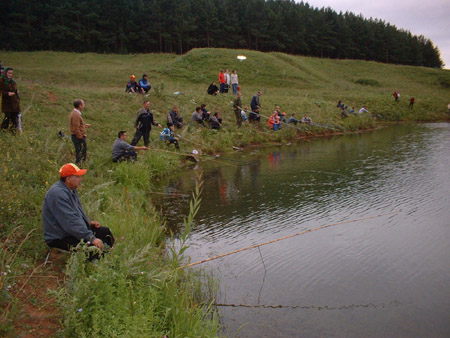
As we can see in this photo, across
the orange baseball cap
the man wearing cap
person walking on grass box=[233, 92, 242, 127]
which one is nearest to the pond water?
the man wearing cap

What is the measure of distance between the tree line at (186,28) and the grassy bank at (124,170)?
56.4 feet

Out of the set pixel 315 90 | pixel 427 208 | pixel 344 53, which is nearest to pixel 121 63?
pixel 315 90

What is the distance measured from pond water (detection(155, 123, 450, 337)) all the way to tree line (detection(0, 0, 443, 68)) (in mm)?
51302

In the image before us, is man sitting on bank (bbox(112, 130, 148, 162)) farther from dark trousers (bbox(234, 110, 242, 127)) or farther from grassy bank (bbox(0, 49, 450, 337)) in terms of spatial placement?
dark trousers (bbox(234, 110, 242, 127))

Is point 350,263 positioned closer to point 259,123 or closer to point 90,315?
point 90,315

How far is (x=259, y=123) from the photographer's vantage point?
73.5 feet

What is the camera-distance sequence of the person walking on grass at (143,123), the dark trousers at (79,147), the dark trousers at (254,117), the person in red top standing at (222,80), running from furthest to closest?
the person in red top standing at (222,80) → the dark trousers at (254,117) → the person walking on grass at (143,123) → the dark trousers at (79,147)

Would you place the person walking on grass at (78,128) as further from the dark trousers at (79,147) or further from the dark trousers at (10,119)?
the dark trousers at (10,119)

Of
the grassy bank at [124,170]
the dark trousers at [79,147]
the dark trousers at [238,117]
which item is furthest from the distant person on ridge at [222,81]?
the dark trousers at [79,147]

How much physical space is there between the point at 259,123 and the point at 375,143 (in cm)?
632

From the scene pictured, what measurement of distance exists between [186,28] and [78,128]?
55549 millimetres

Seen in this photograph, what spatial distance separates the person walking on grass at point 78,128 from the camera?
9656 millimetres

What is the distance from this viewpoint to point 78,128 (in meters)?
9.98

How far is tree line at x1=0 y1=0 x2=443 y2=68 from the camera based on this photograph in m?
56.5
